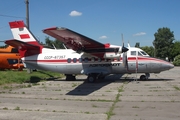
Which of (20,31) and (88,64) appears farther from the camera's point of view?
(20,31)

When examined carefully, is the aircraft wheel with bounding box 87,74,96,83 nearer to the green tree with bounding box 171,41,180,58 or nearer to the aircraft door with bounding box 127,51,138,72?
the aircraft door with bounding box 127,51,138,72

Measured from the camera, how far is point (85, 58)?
1866 cm

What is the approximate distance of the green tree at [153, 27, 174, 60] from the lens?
315ft

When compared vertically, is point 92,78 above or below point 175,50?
below

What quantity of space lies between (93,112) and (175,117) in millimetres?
2789

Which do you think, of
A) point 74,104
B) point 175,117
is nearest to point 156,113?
point 175,117

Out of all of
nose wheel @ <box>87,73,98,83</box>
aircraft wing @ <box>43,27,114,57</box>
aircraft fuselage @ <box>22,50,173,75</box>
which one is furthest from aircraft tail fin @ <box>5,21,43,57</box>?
nose wheel @ <box>87,73,98,83</box>

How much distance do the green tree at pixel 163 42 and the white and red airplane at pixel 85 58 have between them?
270 ft

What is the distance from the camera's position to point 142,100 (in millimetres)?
9984

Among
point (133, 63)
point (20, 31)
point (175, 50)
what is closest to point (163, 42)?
point (175, 50)

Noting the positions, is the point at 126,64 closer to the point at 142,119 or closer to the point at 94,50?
the point at 94,50

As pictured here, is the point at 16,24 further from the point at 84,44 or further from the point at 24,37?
the point at 84,44

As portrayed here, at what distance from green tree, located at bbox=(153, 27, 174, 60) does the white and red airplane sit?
270 feet

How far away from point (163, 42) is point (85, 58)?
286 ft
